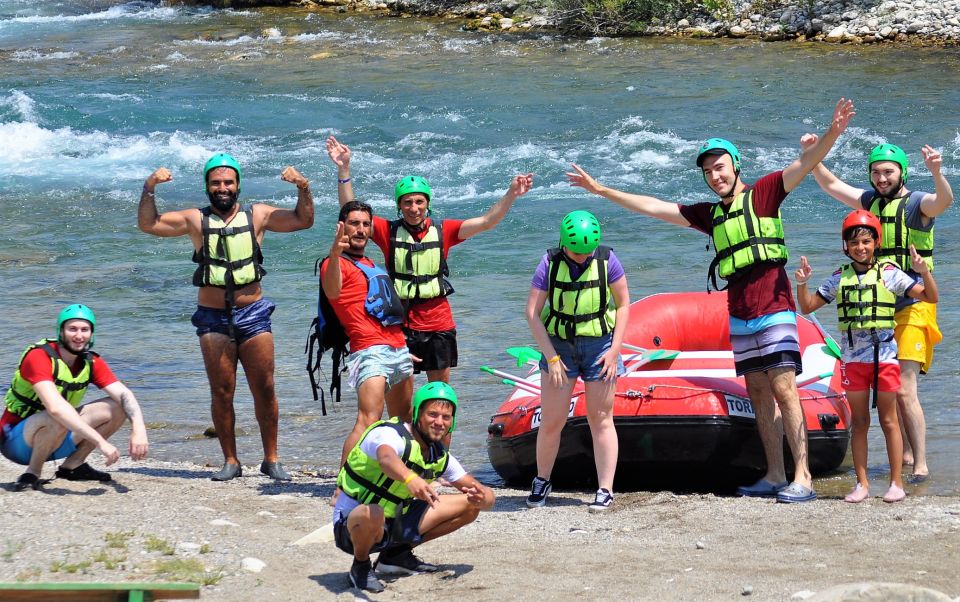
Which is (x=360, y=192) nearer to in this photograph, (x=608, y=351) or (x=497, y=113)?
(x=497, y=113)

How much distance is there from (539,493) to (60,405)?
8.12ft

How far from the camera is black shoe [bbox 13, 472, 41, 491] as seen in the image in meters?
6.31

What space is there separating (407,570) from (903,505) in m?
2.61

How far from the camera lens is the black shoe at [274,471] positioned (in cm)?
727

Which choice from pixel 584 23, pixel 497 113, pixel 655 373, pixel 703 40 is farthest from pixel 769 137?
pixel 655 373

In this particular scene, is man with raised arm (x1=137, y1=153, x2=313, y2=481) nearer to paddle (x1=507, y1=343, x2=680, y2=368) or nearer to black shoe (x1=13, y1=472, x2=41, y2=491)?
black shoe (x1=13, y1=472, x2=41, y2=491)

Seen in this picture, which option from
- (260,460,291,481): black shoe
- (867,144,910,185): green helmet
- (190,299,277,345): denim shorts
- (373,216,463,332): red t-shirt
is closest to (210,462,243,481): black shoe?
(260,460,291,481): black shoe

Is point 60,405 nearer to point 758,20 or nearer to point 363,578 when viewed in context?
point 363,578

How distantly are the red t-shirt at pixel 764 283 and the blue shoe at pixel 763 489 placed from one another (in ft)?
3.03

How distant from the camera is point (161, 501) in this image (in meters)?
6.45

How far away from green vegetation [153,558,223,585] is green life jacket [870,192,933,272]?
3.80m

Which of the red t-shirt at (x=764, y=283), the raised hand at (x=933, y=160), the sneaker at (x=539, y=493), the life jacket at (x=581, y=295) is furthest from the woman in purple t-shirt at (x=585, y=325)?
the raised hand at (x=933, y=160)

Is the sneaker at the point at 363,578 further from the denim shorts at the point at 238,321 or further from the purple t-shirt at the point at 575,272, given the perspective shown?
the denim shorts at the point at 238,321

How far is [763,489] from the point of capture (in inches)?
271
